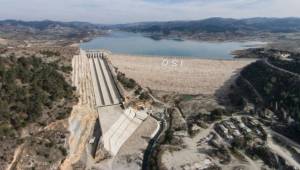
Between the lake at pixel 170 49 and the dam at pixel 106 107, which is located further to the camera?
the lake at pixel 170 49

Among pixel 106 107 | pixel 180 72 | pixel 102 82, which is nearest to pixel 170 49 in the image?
pixel 180 72

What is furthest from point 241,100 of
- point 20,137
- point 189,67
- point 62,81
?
point 20,137

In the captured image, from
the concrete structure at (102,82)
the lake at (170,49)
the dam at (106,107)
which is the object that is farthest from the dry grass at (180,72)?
the lake at (170,49)

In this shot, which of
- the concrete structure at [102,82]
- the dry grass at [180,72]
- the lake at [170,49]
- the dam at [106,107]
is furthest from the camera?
the lake at [170,49]

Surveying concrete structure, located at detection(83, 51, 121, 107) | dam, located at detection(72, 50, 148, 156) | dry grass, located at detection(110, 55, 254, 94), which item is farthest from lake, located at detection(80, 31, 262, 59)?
dam, located at detection(72, 50, 148, 156)

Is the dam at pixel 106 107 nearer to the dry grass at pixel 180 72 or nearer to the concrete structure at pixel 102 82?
the concrete structure at pixel 102 82
